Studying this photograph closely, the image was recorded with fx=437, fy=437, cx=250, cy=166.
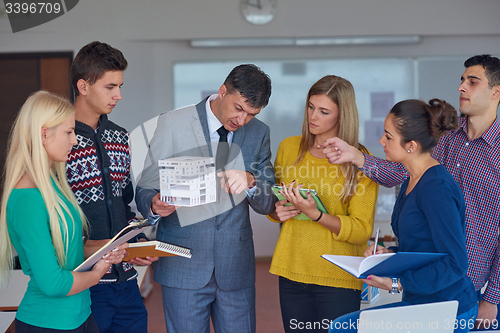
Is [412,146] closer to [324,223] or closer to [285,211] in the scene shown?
[324,223]

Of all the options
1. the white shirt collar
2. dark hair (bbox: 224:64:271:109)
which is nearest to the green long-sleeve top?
the white shirt collar

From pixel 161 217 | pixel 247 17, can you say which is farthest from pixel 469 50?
pixel 161 217

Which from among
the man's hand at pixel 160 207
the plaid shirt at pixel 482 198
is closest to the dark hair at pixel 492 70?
the plaid shirt at pixel 482 198

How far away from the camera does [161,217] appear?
1.81 metres

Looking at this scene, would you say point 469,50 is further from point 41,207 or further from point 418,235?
point 41,207

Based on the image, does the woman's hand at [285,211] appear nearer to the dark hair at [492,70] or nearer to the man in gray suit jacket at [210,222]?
the man in gray suit jacket at [210,222]

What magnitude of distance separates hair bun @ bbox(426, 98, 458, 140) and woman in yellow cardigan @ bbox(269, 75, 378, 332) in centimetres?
38

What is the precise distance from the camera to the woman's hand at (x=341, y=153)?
182cm

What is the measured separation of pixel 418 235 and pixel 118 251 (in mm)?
1050

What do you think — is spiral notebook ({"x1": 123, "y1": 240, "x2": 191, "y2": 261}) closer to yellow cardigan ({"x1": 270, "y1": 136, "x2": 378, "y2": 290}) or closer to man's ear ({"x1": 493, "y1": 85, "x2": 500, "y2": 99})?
yellow cardigan ({"x1": 270, "y1": 136, "x2": 378, "y2": 290})

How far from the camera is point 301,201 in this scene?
1789 mm

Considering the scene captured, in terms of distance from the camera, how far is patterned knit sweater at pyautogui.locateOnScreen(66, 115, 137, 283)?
1.73 metres

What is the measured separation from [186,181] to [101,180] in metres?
0.39

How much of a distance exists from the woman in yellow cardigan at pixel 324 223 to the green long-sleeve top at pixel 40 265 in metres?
0.87
